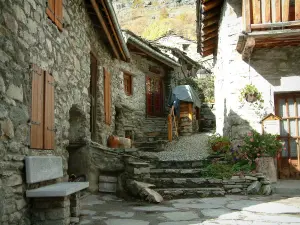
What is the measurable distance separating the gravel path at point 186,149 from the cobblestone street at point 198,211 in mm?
2867

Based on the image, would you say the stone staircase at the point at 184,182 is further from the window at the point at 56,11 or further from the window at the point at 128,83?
the window at the point at 128,83

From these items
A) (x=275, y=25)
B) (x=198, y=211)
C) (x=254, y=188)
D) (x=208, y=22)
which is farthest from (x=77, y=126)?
(x=208, y=22)

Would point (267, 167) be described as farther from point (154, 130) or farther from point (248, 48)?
point (154, 130)

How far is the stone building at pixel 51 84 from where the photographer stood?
12.0 feet

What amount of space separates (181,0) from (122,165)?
1746 inches

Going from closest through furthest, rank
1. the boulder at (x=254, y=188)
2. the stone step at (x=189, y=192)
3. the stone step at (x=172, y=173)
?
the stone step at (x=189, y=192), the boulder at (x=254, y=188), the stone step at (x=172, y=173)

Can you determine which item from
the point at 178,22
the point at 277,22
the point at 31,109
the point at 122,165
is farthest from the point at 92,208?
the point at 178,22

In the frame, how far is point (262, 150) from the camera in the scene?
723cm

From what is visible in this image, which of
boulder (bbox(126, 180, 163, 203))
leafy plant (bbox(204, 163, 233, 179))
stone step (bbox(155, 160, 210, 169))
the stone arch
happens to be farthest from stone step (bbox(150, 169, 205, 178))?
the stone arch

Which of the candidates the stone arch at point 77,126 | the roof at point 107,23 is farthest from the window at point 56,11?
the stone arch at point 77,126

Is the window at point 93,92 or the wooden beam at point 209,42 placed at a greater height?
the wooden beam at point 209,42

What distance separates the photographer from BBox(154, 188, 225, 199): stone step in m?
6.42

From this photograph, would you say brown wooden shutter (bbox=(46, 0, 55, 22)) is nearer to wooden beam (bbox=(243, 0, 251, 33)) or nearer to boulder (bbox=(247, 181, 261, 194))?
wooden beam (bbox=(243, 0, 251, 33))

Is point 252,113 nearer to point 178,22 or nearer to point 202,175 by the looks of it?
point 202,175
